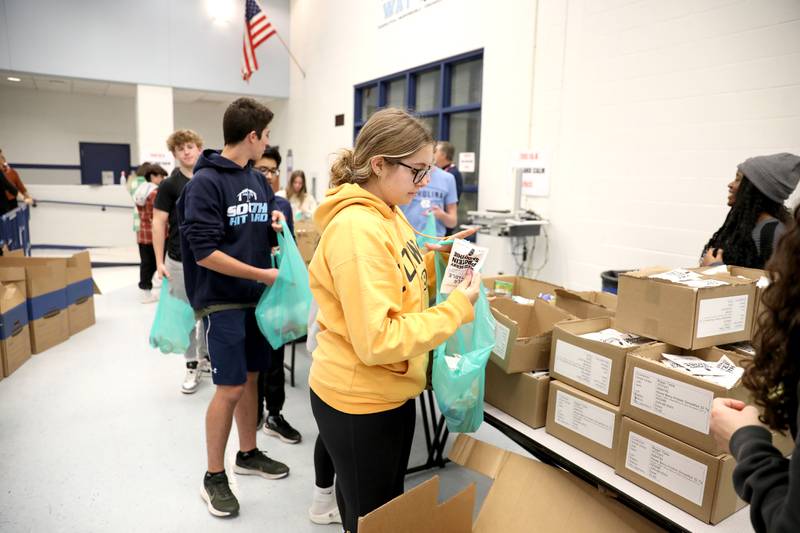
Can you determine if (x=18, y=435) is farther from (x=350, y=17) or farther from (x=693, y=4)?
(x=350, y=17)

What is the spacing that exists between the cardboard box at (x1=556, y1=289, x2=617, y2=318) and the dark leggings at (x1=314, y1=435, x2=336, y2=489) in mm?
1086

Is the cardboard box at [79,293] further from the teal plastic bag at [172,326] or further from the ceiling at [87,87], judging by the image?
the ceiling at [87,87]

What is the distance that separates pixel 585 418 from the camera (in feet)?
4.88

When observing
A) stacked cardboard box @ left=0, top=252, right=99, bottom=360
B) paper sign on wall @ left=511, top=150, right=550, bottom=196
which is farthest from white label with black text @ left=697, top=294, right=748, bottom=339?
stacked cardboard box @ left=0, top=252, right=99, bottom=360

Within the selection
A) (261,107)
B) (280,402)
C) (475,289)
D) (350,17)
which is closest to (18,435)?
(280,402)

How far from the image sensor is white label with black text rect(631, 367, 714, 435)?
48.4 inches

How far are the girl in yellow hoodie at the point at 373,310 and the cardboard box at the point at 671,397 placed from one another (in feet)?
1.59

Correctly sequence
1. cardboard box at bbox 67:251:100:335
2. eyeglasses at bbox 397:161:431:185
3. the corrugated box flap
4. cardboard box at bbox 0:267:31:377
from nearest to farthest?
eyeglasses at bbox 397:161:431:185, the corrugated box flap, cardboard box at bbox 0:267:31:377, cardboard box at bbox 67:251:100:335

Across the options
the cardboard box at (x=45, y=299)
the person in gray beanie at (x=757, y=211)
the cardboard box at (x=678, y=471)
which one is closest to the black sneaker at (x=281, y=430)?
the cardboard box at (x=678, y=471)

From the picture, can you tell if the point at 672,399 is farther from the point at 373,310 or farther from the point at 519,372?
the point at 373,310

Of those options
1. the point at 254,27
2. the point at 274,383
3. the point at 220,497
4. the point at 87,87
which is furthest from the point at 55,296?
the point at 87,87

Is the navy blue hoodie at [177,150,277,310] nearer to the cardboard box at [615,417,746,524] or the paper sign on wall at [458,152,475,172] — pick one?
the cardboard box at [615,417,746,524]

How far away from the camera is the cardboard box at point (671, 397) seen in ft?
4.02

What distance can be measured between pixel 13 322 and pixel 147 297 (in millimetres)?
2097
